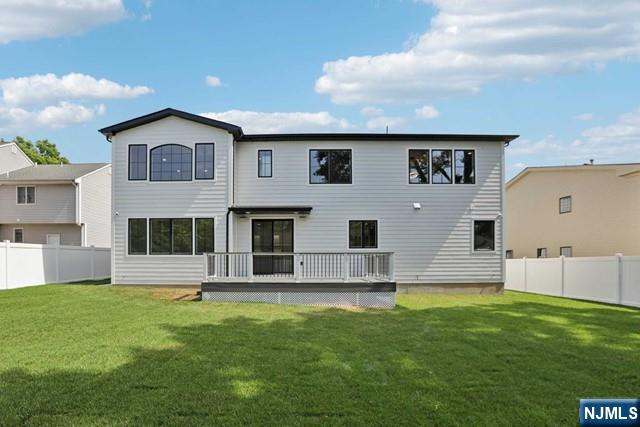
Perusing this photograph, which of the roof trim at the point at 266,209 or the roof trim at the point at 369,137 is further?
the roof trim at the point at 369,137

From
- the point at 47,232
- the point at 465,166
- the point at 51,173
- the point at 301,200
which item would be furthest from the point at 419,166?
the point at 51,173

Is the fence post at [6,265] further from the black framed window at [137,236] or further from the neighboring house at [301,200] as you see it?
the black framed window at [137,236]

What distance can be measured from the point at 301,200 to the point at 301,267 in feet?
10.4

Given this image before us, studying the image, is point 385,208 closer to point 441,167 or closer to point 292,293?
point 441,167

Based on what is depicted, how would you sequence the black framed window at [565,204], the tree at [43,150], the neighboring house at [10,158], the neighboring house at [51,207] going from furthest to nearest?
the tree at [43,150] < the neighboring house at [10,158] < the neighboring house at [51,207] < the black framed window at [565,204]

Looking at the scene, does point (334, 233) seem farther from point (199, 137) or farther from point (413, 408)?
point (413, 408)

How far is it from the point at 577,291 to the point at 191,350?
45.8 feet

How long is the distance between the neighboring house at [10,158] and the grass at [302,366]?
70.0ft

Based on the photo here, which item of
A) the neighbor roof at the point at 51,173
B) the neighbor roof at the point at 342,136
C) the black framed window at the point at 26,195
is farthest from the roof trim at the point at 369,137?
the black framed window at the point at 26,195

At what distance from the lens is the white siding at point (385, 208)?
54.3ft

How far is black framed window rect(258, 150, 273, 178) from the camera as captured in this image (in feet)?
54.7

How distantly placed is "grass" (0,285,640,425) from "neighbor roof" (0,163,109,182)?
16869 millimetres

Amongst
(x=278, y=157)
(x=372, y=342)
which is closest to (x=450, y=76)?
(x=278, y=157)

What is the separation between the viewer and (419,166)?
55.3ft
